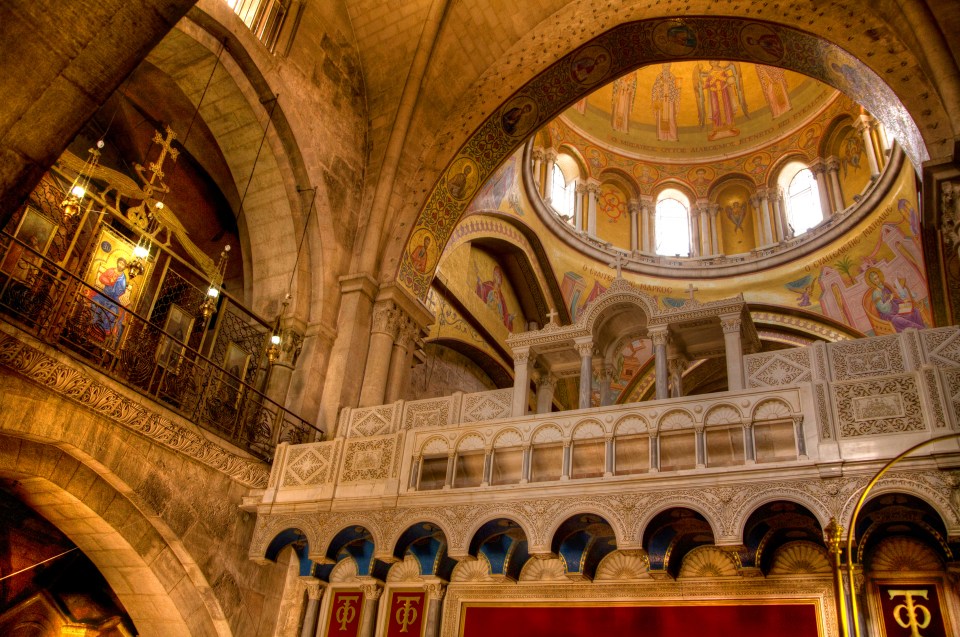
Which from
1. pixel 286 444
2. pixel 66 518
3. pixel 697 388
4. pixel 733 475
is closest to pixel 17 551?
pixel 66 518

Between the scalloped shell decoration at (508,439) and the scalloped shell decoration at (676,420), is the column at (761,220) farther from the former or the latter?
the scalloped shell decoration at (508,439)

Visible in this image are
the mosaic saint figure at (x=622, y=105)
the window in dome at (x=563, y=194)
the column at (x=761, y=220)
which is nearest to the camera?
the column at (x=761, y=220)

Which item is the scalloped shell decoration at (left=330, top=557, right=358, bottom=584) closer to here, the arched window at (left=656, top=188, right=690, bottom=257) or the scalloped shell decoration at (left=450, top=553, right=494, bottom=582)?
the scalloped shell decoration at (left=450, top=553, right=494, bottom=582)

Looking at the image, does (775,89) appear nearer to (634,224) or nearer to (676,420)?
(634,224)

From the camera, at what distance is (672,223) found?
21578 mm

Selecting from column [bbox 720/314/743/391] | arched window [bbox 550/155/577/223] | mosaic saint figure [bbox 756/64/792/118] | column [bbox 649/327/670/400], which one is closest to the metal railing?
column [bbox 649/327/670/400]

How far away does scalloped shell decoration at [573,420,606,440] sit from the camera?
8375 millimetres

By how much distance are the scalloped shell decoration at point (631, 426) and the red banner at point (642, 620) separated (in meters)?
1.80

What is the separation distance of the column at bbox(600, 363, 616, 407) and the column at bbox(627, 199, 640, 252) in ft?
33.7

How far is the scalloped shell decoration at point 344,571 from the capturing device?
376 inches

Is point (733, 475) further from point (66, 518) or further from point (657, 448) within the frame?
point (66, 518)

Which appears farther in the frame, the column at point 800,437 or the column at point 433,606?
the column at point 433,606

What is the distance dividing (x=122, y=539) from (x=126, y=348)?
6.75 feet

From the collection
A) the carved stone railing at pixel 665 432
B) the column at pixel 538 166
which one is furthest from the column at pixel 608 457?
the column at pixel 538 166
